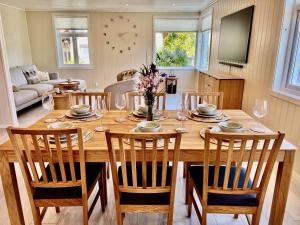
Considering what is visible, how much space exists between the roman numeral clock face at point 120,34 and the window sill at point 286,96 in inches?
201

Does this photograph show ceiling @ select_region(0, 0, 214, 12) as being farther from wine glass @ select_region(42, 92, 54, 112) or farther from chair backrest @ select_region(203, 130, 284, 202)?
chair backrest @ select_region(203, 130, 284, 202)

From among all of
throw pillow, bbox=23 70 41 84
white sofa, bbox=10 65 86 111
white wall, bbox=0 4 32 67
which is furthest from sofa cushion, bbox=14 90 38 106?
white wall, bbox=0 4 32 67

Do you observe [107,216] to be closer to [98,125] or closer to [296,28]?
[98,125]

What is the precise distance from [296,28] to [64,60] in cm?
657

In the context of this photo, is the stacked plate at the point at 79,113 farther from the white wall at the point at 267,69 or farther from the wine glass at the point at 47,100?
the white wall at the point at 267,69

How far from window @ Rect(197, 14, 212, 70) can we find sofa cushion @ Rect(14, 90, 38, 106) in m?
4.54

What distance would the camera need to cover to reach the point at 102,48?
7.08m

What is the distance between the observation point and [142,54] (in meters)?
7.16

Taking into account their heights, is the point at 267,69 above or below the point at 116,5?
below

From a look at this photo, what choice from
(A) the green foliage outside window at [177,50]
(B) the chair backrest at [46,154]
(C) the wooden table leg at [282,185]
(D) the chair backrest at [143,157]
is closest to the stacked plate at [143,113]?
(D) the chair backrest at [143,157]

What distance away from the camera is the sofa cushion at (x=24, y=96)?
173 inches

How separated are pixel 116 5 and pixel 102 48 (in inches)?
58.7

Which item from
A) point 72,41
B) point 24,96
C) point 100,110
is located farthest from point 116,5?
point 100,110

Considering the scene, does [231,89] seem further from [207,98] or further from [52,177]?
[52,177]
